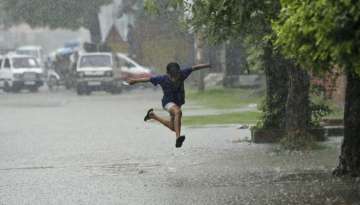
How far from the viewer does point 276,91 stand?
53.3 ft

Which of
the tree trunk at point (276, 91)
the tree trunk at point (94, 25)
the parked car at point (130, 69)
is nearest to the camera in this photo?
the tree trunk at point (276, 91)

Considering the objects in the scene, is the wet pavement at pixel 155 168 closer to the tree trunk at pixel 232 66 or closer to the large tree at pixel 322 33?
the large tree at pixel 322 33

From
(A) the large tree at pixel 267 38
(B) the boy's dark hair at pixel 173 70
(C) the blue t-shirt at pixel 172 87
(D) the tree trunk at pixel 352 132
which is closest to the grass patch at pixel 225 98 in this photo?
(A) the large tree at pixel 267 38

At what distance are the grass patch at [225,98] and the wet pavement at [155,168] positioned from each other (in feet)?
23.0

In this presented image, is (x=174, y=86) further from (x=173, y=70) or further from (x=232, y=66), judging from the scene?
(x=232, y=66)

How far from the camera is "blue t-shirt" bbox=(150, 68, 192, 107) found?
13.5 metres

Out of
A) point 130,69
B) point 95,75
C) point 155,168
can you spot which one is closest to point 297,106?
point 155,168

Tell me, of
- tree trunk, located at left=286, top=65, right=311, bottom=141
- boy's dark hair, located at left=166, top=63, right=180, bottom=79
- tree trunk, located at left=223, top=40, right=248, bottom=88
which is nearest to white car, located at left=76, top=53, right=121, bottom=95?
tree trunk, located at left=223, top=40, right=248, bottom=88

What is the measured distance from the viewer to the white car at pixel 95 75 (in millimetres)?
40156

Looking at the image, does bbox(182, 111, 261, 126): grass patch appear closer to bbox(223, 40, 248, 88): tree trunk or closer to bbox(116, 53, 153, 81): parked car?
bbox(223, 40, 248, 88): tree trunk

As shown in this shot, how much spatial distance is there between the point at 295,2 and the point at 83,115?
1813 centimetres

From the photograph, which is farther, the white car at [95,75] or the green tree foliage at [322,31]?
the white car at [95,75]

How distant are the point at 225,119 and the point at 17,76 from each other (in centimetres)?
2459

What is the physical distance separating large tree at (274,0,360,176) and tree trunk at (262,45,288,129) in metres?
7.46
